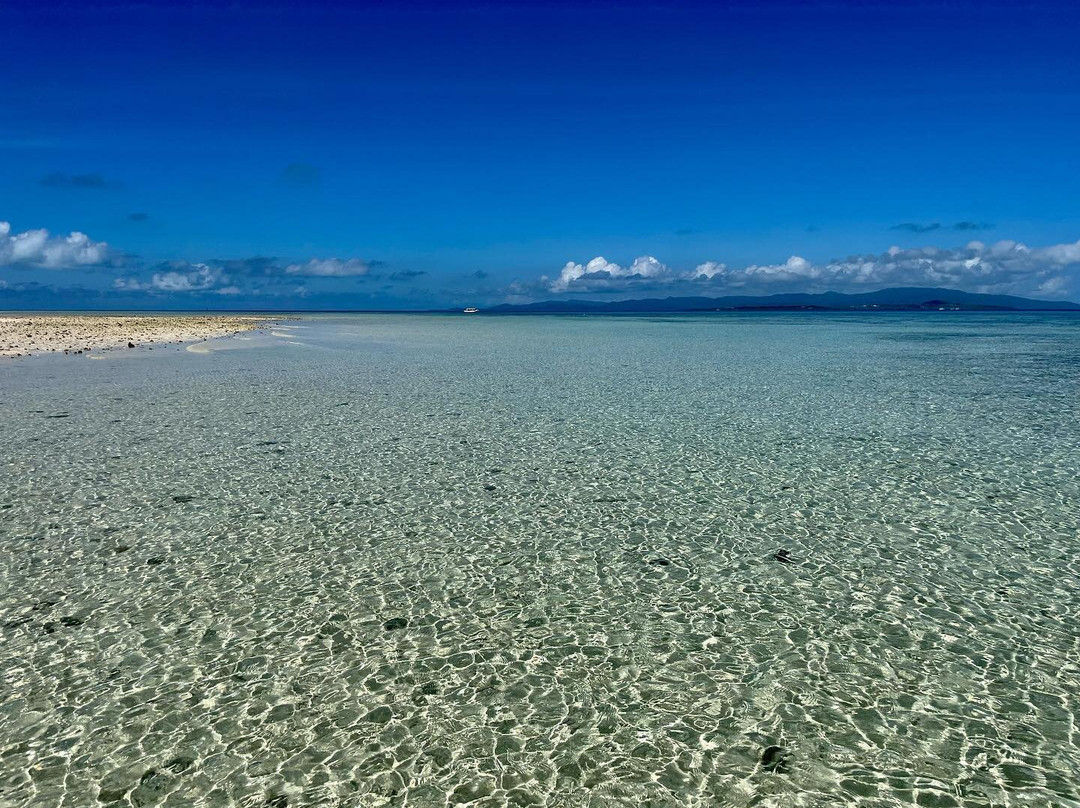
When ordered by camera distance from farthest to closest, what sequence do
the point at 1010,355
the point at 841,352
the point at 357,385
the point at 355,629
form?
the point at 841,352, the point at 1010,355, the point at 357,385, the point at 355,629

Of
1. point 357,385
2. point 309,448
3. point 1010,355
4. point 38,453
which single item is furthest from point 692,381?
point 1010,355

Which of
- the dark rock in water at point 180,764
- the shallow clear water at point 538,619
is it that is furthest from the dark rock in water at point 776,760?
the dark rock in water at point 180,764

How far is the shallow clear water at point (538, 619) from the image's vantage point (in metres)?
3.99

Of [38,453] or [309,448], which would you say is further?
[309,448]

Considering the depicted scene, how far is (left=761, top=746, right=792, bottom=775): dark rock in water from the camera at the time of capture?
13.1 ft

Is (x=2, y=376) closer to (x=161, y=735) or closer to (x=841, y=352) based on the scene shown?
(x=161, y=735)

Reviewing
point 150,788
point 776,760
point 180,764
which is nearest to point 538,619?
point 776,760

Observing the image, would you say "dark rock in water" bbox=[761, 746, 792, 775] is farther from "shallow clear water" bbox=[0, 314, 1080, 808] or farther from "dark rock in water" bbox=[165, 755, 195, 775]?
"dark rock in water" bbox=[165, 755, 195, 775]

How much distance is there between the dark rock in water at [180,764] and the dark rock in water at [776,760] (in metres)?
3.33

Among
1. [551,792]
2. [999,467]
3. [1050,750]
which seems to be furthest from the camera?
[999,467]

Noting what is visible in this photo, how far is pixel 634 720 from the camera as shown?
443 cm

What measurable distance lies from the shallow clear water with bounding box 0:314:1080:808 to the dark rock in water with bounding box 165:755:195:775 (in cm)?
3

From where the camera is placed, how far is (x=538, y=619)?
229 inches

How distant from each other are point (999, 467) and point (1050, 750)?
768cm
